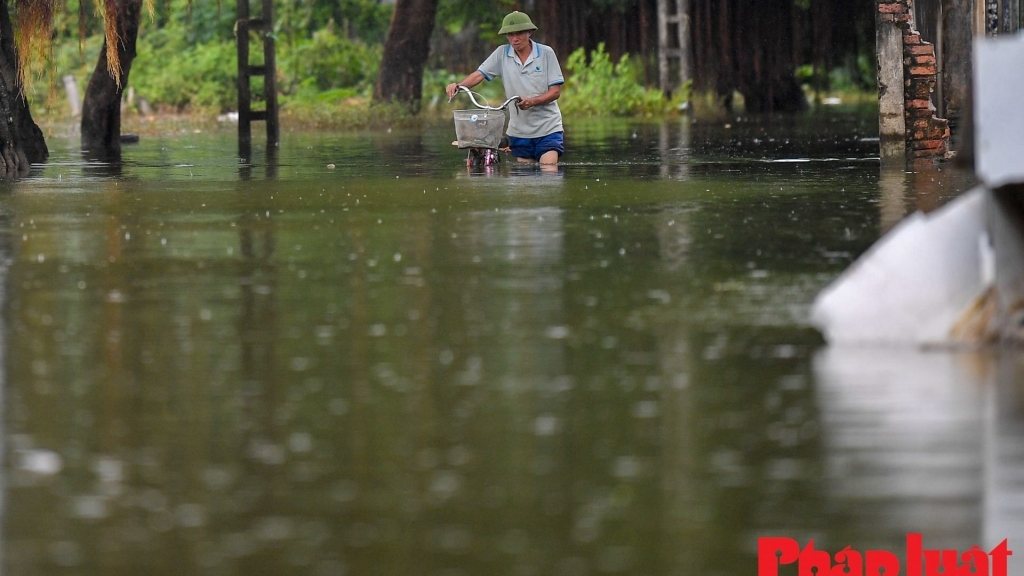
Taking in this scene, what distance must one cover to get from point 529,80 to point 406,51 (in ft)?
57.0

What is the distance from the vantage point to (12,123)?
1603 cm

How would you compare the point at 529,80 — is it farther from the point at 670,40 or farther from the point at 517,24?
the point at 670,40

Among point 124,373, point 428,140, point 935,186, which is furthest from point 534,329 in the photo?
point 428,140

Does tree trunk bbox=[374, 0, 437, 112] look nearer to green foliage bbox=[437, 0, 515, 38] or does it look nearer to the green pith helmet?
green foliage bbox=[437, 0, 515, 38]

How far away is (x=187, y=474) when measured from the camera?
457cm

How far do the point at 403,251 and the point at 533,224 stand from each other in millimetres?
1441

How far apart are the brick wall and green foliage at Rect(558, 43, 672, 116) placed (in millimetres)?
17526

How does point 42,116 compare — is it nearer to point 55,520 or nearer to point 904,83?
point 904,83

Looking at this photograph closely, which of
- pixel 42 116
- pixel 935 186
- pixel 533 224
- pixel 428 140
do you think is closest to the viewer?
pixel 533 224

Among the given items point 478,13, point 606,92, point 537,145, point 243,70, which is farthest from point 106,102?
point 478,13

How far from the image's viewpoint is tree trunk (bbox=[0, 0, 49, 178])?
15727mm

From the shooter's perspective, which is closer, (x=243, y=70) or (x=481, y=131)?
(x=481, y=131)

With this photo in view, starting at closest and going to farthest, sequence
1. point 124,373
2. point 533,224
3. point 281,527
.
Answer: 1. point 281,527
2. point 124,373
3. point 533,224

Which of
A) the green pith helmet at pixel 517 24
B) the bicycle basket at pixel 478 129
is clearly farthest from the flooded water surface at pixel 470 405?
the bicycle basket at pixel 478 129
